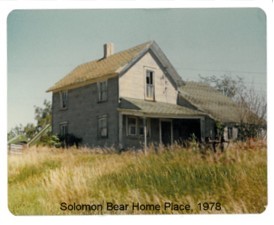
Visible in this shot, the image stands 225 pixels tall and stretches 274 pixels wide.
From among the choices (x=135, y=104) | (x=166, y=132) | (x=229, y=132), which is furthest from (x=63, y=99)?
(x=229, y=132)

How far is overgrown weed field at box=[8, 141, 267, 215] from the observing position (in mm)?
4922

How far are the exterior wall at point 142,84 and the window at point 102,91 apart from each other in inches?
5.0

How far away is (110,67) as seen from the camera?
5.45m

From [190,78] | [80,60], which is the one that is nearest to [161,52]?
[190,78]

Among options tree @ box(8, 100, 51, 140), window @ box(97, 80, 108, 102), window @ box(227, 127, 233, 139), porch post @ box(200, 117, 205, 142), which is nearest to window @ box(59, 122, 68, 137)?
tree @ box(8, 100, 51, 140)

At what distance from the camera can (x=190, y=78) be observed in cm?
519

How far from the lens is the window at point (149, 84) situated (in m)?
5.50

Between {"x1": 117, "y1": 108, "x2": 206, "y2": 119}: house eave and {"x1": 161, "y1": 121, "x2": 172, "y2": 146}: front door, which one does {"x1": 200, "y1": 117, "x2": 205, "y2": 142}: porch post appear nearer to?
{"x1": 117, "y1": 108, "x2": 206, "y2": 119}: house eave

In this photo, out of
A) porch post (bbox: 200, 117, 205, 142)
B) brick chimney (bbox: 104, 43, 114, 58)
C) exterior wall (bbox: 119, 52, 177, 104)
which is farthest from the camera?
exterior wall (bbox: 119, 52, 177, 104)

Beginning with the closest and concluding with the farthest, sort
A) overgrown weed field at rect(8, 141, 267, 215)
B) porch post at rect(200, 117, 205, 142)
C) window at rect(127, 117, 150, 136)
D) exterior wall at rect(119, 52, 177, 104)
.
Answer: overgrown weed field at rect(8, 141, 267, 215)
porch post at rect(200, 117, 205, 142)
window at rect(127, 117, 150, 136)
exterior wall at rect(119, 52, 177, 104)

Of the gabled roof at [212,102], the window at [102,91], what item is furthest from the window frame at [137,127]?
the gabled roof at [212,102]
